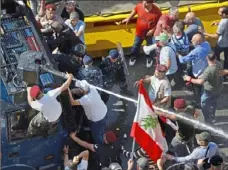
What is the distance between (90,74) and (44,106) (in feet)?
4.57

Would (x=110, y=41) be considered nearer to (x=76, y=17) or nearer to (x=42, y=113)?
(x=76, y=17)

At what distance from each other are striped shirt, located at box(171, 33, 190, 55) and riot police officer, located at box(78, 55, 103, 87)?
179cm

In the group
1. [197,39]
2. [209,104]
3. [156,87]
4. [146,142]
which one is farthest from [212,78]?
[146,142]

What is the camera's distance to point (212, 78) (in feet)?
38.8

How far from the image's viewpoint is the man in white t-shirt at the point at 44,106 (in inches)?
405

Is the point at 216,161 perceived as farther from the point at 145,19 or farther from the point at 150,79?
the point at 145,19

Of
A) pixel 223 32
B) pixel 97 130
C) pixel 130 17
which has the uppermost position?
pixel 130 17

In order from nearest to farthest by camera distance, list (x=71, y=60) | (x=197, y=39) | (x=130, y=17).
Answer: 1. (x=71, y=60)
2. (x=197, y=39)
3. (x=130, y=17)

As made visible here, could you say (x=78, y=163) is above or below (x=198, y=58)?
below

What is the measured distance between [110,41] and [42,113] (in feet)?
13.0

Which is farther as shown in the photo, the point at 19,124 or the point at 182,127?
the point at 182,127

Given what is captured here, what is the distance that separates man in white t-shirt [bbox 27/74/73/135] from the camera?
33.8 ft

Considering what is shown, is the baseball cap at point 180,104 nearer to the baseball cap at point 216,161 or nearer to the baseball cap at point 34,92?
the baseball cap at point 216,161

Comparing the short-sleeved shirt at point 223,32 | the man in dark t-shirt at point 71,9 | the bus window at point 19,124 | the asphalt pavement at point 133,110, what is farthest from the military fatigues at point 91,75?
the short-sleeved shirt at point 223,32
